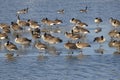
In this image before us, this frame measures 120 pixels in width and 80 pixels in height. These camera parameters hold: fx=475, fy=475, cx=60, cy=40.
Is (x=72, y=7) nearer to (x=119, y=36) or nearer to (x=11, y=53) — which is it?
(x=119, y=36)

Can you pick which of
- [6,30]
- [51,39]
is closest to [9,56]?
[51,39]

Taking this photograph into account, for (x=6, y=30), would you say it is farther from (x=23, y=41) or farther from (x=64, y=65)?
(x=64, y=65)

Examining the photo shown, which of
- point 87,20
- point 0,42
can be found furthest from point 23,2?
point 0,42

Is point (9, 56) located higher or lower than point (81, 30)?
lower

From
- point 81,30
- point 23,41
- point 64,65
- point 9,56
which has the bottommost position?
point 64,65

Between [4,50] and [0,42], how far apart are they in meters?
2.38

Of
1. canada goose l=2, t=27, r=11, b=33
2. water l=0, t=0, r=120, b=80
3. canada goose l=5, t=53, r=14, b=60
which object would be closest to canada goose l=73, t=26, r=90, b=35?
water l=0, t=0, r=120, b=80

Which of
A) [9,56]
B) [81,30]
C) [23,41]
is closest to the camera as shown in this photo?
[9,56]

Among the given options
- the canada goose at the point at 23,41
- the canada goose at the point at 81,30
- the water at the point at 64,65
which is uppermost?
the canada goose at the point at 81,30

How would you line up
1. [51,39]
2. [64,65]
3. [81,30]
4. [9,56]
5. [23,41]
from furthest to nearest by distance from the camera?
[81,30], [51,39], [23,41], [9,56], [64,65]

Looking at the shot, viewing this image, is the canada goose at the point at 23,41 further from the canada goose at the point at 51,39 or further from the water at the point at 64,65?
the canada goose at the point at 51,39

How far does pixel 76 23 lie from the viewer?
102 feet

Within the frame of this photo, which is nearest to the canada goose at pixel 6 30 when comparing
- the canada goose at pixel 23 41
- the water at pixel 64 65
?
the water at pixel 64 65

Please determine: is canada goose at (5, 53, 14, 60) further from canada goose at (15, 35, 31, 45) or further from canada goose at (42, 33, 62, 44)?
canada goose at (42, 33, 62, 44)
